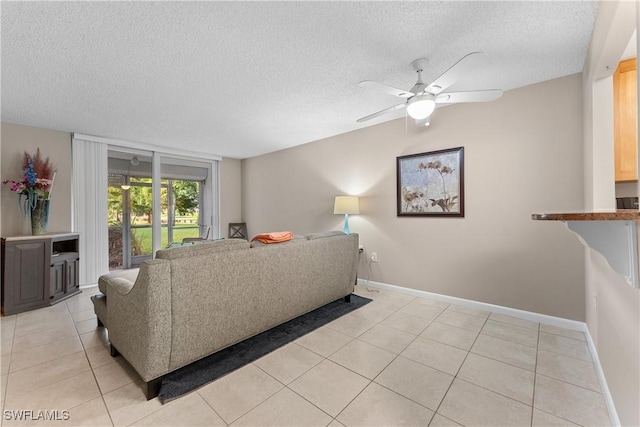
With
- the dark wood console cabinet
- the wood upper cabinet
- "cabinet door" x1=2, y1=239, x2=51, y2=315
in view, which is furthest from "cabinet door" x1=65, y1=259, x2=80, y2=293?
the wood upper cabinet

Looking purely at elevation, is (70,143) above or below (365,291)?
above

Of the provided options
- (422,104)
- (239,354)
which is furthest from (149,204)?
(422,104)

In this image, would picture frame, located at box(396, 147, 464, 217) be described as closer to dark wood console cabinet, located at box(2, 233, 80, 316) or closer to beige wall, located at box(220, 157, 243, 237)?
beige wall, located at box(220, 157, 243, 237)

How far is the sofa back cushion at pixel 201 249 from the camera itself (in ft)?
5.51

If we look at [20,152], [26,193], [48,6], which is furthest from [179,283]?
[20,152]

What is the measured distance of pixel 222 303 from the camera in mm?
1911

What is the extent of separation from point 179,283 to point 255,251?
2.01ft

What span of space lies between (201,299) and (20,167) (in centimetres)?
402

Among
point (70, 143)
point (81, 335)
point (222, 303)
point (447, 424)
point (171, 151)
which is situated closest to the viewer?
point (447, 424)

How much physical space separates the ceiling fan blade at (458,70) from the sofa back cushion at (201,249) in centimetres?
198

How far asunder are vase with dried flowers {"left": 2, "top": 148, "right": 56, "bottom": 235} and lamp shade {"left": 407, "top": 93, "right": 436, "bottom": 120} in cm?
467

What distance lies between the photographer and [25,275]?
3.01 meters

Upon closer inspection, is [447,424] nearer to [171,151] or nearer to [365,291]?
[365,291]

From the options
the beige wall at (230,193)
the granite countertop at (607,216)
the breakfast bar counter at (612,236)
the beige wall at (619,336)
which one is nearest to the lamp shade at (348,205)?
the beige wall at (619,336)
